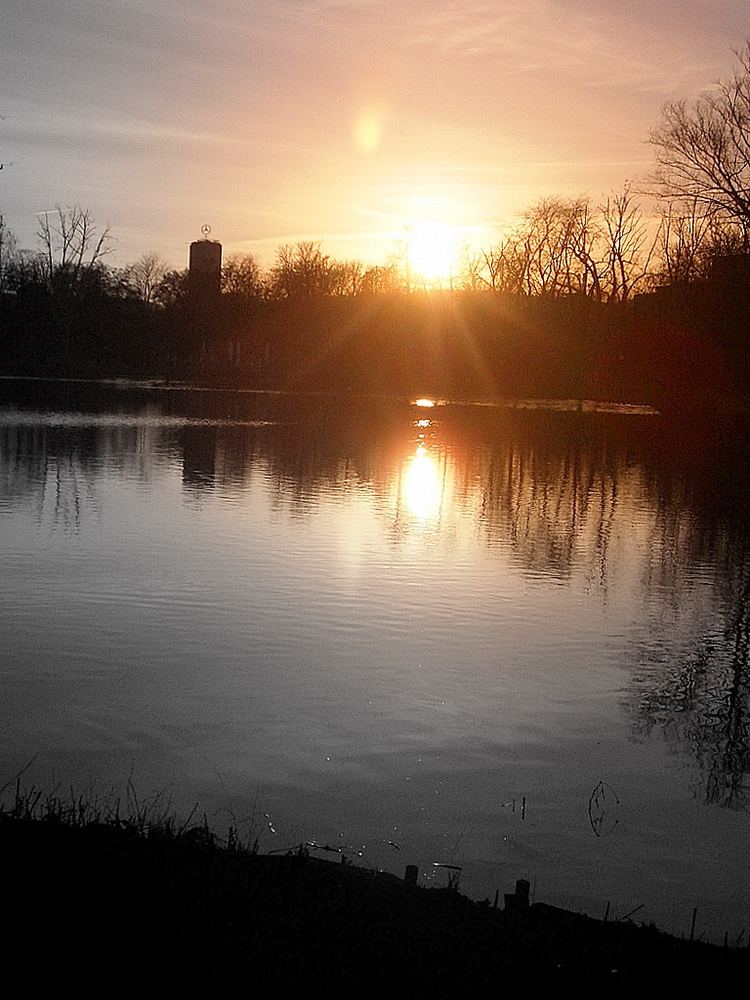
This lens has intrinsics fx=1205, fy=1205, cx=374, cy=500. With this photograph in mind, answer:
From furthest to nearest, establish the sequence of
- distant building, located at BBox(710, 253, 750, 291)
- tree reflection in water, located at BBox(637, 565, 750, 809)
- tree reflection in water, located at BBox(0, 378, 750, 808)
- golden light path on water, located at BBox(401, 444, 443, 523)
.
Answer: distant building, located at BBox(710, 253, 750, 291) < golden light path on water, located at BBox(401, 444, 443, 523) < tree reflection in water, located at BBox(0, 378, 750, 808) < tree reflection in water, located at BBox(637, 565, 750, 809)

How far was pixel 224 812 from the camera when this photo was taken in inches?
269

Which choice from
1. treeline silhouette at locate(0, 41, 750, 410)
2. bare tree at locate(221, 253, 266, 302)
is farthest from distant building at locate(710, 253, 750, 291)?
bare tree at locate(221, 253, 266, 302)

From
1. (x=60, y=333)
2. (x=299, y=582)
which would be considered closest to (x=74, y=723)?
(x=299, y=582)

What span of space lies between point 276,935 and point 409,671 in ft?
18.2

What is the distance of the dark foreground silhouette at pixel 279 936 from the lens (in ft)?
14.2

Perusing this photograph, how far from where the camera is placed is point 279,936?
462 cm

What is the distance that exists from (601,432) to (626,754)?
38.2 meters

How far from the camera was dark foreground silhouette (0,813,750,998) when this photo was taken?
171 inches

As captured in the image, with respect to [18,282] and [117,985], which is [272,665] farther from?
[18,282]

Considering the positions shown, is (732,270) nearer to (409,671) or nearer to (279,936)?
(409,671)

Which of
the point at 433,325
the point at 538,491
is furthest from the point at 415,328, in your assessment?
the point at 538,491

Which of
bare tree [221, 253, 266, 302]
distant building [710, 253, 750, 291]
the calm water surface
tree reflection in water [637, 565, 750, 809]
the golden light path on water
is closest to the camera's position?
the calm water surface

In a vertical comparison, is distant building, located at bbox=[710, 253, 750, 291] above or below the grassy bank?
above

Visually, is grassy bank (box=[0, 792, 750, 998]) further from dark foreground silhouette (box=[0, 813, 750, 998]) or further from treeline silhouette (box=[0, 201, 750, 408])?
treeline silhouette (box=[0, 201, 750, 408])
